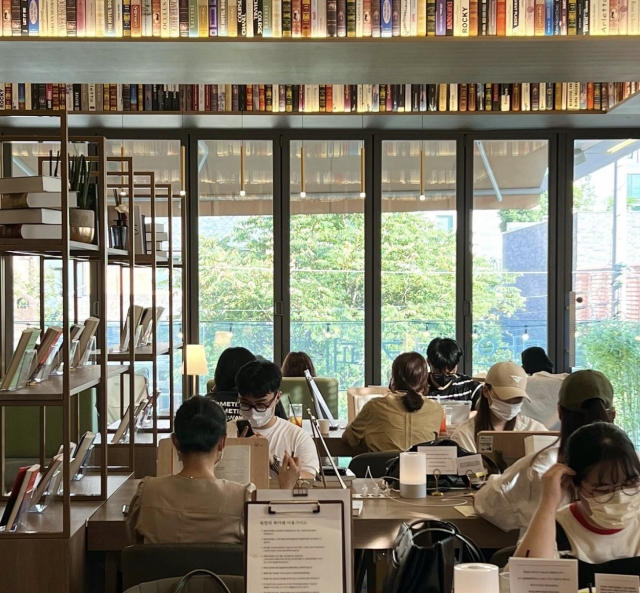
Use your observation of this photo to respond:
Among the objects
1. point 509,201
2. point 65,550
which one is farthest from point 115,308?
point 65,550

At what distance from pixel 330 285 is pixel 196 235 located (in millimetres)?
1237

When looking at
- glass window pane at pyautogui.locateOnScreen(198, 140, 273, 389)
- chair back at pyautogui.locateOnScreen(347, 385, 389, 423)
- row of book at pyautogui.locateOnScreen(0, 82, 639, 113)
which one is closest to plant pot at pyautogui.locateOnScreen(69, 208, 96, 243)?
chair back at pyautogui.locateOnScreen(347, 385, 389, 423)

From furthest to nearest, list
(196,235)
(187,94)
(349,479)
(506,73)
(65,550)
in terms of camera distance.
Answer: (196,235) → (187,94) → (506,73) → (349,479) → (65,550)

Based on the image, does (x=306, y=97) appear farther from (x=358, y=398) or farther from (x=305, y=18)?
(x=358, y=398)

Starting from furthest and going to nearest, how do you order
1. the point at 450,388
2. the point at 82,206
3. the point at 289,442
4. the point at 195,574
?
the point at 450,388 < the point at 289,442 < the point at 82,206 < the point at 195,574

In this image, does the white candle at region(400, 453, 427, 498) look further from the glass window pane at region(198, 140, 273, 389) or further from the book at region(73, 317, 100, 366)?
the glass window pane at region(198, 140, 273, 389)

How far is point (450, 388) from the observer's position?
222 inches

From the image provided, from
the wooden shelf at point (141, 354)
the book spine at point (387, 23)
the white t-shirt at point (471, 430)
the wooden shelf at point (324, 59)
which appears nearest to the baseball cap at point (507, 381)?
the white t-shirt at point (471, 430)

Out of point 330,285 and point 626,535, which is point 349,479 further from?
point 330,285

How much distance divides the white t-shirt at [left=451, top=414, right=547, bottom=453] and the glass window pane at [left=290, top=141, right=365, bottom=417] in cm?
347

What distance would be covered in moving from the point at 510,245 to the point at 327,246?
5.23 ft

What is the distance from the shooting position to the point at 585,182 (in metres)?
7.49

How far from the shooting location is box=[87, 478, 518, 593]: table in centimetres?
304

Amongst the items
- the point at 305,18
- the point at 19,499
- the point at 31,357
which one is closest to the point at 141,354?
the point at 31,357
